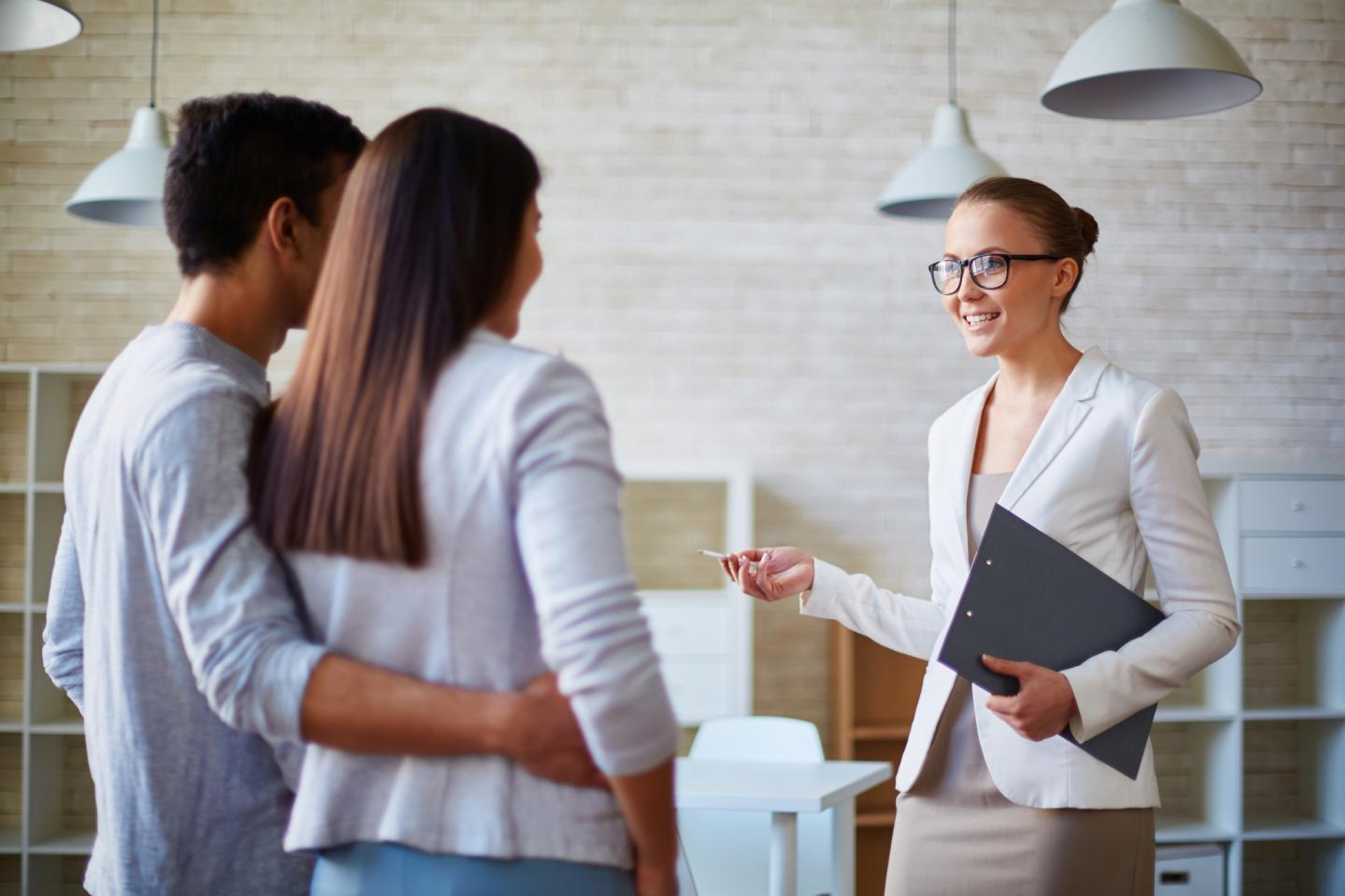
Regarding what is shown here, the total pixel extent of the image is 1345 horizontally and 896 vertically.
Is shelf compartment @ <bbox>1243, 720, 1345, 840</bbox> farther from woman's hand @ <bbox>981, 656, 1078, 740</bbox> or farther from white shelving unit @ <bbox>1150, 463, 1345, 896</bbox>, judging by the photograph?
woman's hand @ <bbox>981, 656, 1078, 740</bbox>

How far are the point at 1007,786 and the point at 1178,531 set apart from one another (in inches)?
18.2

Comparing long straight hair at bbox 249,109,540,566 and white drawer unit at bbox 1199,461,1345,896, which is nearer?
long straight hair at bbox 249,109,540,566

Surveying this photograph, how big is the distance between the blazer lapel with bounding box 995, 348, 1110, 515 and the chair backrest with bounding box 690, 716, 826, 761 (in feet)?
7.48

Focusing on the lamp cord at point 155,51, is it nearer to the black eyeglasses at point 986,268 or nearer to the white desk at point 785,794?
the white desk at point 785,794

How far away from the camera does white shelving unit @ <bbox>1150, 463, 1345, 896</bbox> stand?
478cm

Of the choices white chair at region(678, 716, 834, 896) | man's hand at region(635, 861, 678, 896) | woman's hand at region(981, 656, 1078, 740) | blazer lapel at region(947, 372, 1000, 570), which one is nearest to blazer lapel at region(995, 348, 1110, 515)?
blazer lapel at region(947, 372, 1000, 570)

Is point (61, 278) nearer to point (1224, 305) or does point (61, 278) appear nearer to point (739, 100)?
point (739, 100)

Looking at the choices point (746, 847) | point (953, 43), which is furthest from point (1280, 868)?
point (953, 43)

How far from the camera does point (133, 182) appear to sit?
11.2 feet

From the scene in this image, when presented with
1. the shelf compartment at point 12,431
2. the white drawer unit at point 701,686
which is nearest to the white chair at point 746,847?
the white drawer unit at point 701,686

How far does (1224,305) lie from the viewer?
17.5ft

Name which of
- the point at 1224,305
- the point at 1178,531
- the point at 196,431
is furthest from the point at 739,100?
the point at 196,431

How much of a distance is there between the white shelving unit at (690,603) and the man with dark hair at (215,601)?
313 cm

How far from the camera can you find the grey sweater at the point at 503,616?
1046 mm
